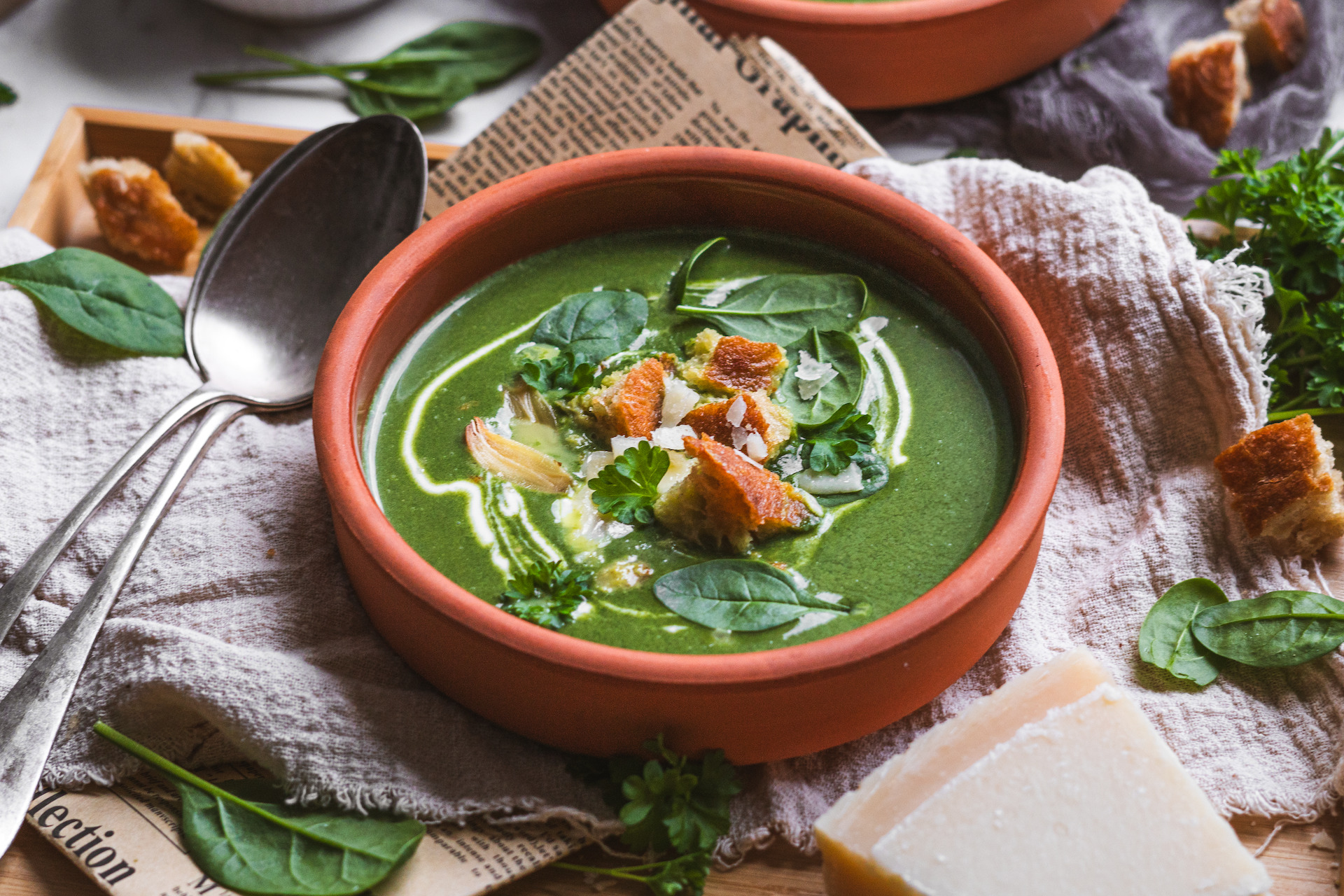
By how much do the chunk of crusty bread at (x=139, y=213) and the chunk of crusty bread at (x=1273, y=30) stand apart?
268cm

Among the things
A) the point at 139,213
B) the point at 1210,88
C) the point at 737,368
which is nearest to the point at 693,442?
the point at 737,368

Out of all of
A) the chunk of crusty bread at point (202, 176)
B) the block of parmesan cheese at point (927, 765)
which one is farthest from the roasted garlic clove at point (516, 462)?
the chunk of crusty bread at point (202, 176)

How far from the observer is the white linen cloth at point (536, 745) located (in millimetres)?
1765

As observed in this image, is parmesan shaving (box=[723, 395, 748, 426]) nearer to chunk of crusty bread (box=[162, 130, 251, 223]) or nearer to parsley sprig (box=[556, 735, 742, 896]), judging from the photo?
parsley sprig (box=[556, 735, 742, 896])

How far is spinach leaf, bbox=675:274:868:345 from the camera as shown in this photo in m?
2.16

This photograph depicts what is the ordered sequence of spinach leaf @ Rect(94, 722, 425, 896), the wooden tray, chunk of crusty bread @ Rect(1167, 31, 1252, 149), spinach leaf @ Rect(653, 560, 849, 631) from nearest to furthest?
1. spinach leaf @ Rect(94, 722, 425, 896)
2. spinach leaf @ Rect(653, 560, 849, 631)
3. the wooden tray
4. chunk of crusty bread @ Rect(1167, 31, 1252, 149)

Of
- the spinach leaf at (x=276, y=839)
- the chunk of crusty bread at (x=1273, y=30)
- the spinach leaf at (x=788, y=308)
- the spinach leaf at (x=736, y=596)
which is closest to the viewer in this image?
the spinach leaf at (x=276, y=839)

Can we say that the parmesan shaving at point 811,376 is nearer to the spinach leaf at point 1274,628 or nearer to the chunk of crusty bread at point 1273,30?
the spinach leaf at point 1274,628

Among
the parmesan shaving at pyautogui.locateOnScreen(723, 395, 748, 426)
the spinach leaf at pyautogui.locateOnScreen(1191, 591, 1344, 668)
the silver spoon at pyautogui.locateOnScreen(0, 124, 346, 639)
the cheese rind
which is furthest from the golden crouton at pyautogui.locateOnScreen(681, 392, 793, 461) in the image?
the silver spoon at pyautogui.locateOnScreen(0, 124, 346, 639)

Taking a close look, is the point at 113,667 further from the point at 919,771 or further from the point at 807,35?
the point at 807,35

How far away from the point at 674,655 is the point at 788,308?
805mm

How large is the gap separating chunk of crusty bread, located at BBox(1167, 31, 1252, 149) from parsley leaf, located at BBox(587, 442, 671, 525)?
6.24 feet

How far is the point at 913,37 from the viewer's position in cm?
282

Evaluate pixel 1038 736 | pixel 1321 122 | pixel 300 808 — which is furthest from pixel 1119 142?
pixel 300 808
